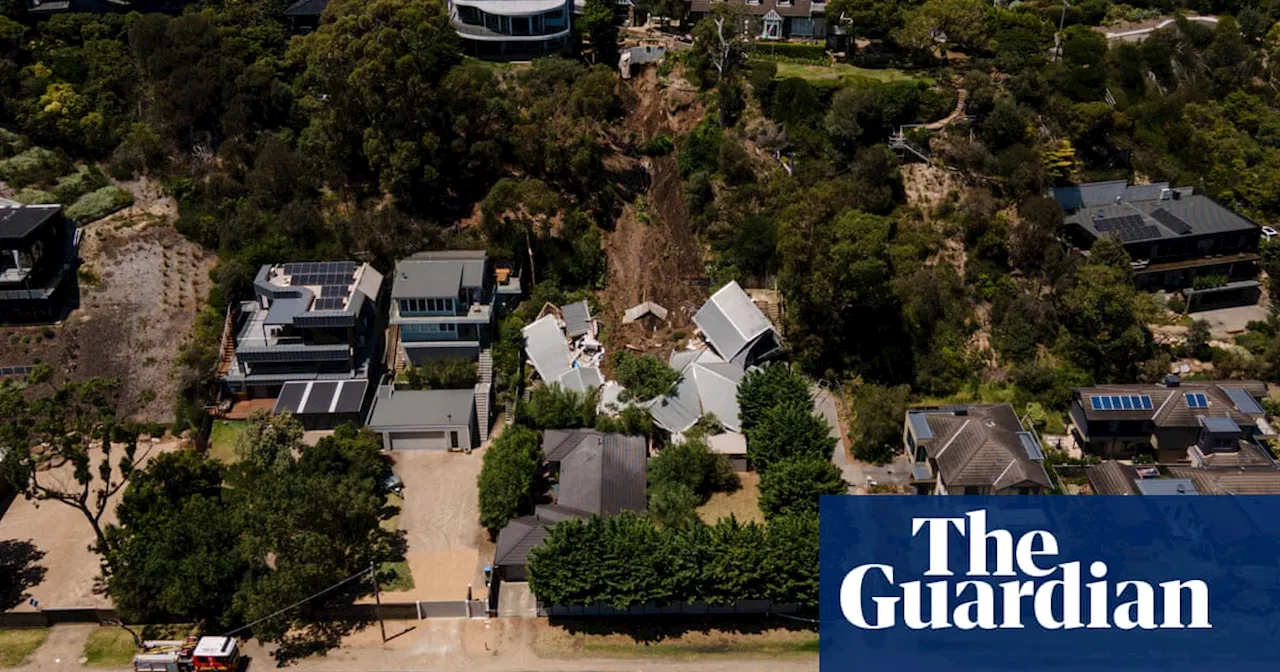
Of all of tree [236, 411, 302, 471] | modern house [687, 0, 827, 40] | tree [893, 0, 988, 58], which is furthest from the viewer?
modern house [687, 0, 827, 40]

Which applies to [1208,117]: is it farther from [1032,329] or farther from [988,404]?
[988,404]

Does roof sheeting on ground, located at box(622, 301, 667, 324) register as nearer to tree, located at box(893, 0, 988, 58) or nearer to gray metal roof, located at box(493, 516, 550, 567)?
gray metal roof, located at box(493, 516, 550, 567)

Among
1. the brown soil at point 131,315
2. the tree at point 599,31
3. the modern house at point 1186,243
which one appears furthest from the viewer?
the tree at point 599,31

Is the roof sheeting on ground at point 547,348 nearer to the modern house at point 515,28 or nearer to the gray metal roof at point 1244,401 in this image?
the modern house at point 515,28

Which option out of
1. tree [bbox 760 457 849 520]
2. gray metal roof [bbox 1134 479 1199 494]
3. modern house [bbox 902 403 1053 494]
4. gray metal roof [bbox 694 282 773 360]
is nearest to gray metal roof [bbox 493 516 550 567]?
tree [bbox 760 457 849 520]

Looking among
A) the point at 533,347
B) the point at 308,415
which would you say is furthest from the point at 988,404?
the point at 308,415

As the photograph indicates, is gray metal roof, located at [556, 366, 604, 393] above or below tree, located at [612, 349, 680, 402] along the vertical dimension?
below

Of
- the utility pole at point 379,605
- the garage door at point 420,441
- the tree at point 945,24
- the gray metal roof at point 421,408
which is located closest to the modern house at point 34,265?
the gray metal roof at point 421,408
